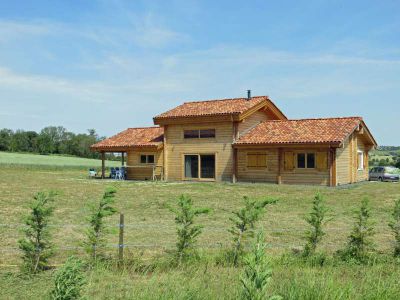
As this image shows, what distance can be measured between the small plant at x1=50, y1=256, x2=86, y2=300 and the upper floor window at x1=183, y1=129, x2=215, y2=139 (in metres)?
26.2

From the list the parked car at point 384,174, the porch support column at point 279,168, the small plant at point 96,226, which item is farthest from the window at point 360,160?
the small plant at point 96,226

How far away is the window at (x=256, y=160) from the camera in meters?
28.8

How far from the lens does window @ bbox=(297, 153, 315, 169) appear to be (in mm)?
27281

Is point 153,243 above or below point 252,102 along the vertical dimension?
below

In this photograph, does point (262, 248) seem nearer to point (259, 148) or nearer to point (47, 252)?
point (47, 252)

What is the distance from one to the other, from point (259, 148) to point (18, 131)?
103843 mm

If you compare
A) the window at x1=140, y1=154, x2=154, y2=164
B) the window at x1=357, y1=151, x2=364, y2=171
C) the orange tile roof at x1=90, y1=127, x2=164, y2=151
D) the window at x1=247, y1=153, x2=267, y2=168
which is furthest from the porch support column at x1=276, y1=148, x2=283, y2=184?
the window at x1=140, y1=154, x2=154, y2=164

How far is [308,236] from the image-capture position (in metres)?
8.69

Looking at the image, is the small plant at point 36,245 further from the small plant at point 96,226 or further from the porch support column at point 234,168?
the porch support column at point 234,168

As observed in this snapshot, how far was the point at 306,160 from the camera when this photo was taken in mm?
27469

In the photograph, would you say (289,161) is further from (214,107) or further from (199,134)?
(214,107)

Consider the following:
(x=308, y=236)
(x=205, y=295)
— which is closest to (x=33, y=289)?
(x=205, y=295)

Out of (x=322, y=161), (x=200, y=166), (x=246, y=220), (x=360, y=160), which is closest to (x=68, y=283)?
(x=246, y=220)

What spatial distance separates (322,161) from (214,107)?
9250 mm
